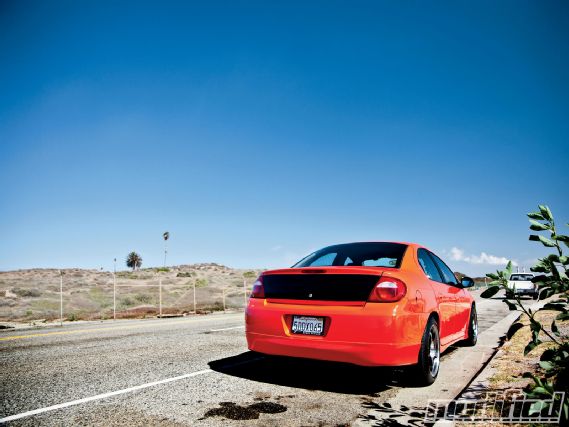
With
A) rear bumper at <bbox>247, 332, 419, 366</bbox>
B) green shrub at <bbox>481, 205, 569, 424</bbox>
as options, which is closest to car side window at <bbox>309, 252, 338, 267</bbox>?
rear bumper at <bbox>247, 332, 419, 366</bbox>

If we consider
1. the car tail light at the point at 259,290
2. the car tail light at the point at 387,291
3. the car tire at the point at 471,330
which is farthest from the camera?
the car tire at the point at 471,330

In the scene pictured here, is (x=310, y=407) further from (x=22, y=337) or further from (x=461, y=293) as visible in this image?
(x=22, y=337)

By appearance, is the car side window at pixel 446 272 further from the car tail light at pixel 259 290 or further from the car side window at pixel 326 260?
the car tail light at pixel 259 290

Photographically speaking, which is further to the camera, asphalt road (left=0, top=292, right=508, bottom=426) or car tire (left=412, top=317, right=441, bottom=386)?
car tire (left=412, top=317, right=441, bottom=386)

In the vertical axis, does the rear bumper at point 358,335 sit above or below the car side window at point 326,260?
below

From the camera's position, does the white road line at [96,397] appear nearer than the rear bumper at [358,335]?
Yes

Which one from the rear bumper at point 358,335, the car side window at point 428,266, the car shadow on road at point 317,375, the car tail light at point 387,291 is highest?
the car side window at point 428,266

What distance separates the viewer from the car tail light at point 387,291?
3.94m

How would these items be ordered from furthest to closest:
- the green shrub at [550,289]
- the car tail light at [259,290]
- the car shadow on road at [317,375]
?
the car tail light at [259,290]
the car shadow on road at [317,375]
the green shrub at [550,289]

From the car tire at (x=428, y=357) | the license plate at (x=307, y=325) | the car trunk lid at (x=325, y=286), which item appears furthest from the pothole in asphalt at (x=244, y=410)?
the car tire at (x=428, y=357)

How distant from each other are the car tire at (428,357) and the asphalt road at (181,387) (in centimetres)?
28

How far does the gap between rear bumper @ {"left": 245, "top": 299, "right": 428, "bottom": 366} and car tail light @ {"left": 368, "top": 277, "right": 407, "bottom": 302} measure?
0.06m

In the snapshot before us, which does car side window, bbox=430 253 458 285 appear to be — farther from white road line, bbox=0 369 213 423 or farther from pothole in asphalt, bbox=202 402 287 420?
white road line, bbox=0 369 213 423

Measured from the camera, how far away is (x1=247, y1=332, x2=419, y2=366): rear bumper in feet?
12.4
